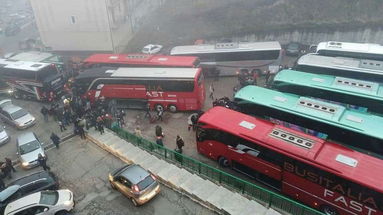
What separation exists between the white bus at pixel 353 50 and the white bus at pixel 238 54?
15.1ft

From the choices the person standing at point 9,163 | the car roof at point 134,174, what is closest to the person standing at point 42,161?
the person standing at point 9,163

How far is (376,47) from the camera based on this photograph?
2917 cm

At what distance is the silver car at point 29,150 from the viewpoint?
782 inches

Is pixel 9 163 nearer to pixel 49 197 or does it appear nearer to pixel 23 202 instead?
pixel 23 202

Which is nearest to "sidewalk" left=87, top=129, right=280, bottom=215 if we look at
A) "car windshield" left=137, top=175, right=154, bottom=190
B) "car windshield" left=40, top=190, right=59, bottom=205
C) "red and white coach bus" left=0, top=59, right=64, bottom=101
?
"car windshield" left=137, top=175, right=154, bottom=190

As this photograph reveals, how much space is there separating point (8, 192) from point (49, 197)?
259 centimetres

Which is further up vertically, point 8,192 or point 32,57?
point 32,57

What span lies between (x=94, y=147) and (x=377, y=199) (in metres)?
17.1

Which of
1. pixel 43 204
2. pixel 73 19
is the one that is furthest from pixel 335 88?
pixel 73 19

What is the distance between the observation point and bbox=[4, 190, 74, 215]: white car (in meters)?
14.7

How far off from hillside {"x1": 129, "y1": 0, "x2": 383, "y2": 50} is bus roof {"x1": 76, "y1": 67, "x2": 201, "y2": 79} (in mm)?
15617

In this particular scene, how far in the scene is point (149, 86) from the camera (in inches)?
1032

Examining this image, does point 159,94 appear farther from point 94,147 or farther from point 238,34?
point 238,34

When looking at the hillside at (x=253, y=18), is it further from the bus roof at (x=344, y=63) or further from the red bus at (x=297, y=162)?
the red bus at (x=297, y=162)
